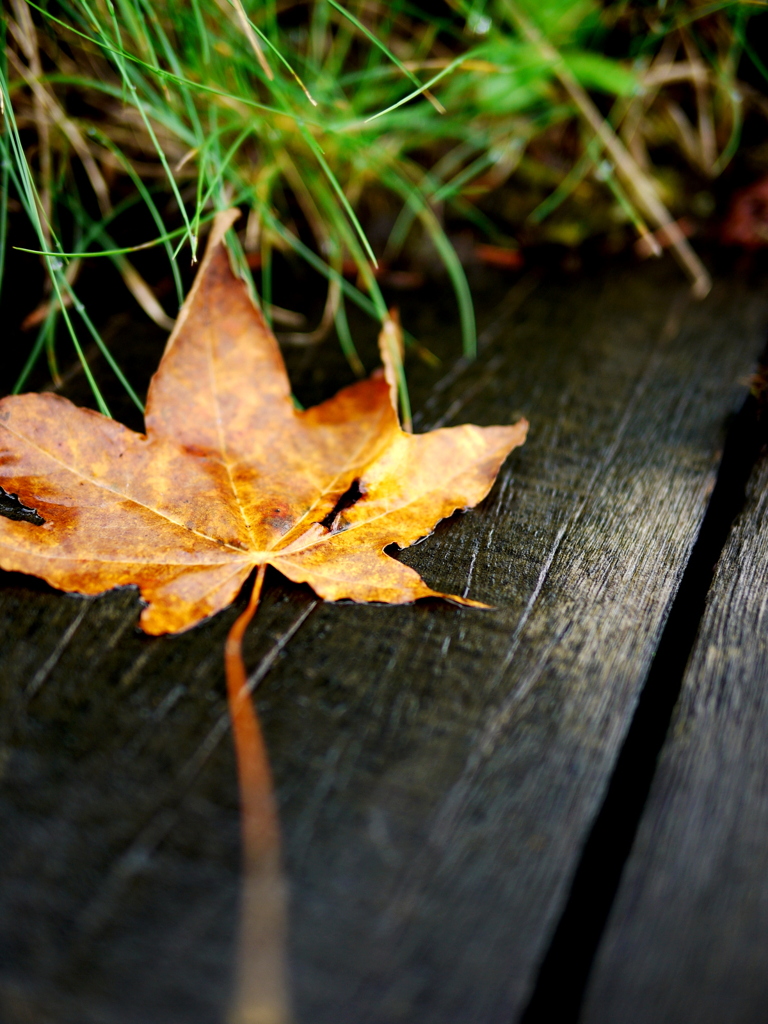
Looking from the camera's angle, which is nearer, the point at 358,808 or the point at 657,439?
the point at 358,808

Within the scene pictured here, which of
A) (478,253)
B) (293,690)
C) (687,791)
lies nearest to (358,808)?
(293,690)

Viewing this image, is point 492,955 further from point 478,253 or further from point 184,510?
point 478,253

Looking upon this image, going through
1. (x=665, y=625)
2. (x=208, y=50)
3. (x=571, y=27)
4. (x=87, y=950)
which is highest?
(x=208, y=50)

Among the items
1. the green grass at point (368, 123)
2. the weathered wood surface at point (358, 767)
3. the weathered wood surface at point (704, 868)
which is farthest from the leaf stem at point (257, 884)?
the green grass at point (368, 123)

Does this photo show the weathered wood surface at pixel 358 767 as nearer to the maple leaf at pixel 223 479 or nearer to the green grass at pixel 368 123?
the maple leaf at pixel 223 479

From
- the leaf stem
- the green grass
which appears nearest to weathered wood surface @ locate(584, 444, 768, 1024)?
the leaf stem

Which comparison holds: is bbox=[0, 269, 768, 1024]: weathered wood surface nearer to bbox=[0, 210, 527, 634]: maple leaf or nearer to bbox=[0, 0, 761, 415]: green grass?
bbox=[0, 210, 527, 634]: maple leaf

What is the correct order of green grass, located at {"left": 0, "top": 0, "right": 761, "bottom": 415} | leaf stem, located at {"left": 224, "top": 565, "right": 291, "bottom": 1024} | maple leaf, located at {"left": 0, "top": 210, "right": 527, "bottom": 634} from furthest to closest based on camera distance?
green grass, located at {"left": 0, "top": 0, "right": 761, "bottom": 415}
maple leaf, located at {"left": 0, "top": 210, "right": 527, "bottom": 634}
leaf stem, located at {"left": 224, "top": 565, "right": 291, "bottom": 1024}

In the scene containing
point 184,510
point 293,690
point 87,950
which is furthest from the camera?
point 184,510
